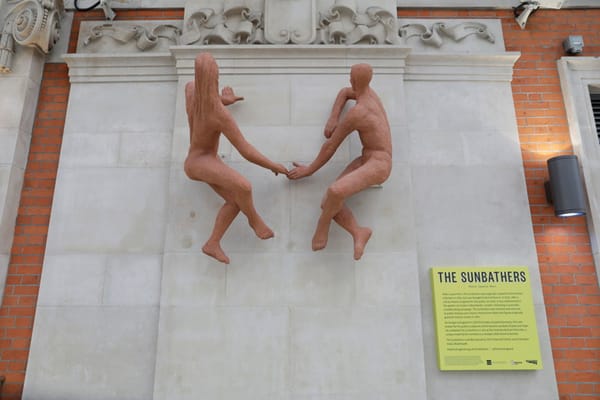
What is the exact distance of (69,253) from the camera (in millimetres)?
3918

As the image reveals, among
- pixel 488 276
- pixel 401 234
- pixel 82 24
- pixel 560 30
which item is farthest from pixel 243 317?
pixel 560 30

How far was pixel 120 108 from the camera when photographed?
14.2 ft

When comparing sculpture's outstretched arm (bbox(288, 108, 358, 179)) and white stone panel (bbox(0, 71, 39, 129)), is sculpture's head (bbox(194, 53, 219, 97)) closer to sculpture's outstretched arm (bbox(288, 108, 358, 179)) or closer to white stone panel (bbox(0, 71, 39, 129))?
sculpture's outstretched arm (bbox(288, 108, 358, 179))

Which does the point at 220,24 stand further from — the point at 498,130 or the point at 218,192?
the point at 498,130

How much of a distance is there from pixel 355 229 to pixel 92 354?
2.43 m

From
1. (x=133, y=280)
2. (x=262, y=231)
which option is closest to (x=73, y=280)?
(x=133, y=280)

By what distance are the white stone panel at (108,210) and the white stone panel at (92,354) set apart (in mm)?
570

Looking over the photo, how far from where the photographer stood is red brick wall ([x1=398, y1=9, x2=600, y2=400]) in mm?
3730

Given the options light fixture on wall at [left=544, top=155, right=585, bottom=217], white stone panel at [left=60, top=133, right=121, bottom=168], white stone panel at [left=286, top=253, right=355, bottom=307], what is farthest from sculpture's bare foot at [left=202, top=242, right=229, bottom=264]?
light fixture on wall at [left=544, top=155, right=585, bottom=217]

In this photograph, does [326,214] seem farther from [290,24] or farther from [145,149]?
[290,24]

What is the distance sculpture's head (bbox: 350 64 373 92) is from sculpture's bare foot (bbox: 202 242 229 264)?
176cm

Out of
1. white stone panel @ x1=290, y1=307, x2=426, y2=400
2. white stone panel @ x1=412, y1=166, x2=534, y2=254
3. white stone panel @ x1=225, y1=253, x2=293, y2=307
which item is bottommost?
white stone panel @ x1=290, y1=307, x2=426, y2=400

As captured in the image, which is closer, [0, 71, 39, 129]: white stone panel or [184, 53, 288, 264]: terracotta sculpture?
[184, 53, 288, 264]: terracotta sculpture

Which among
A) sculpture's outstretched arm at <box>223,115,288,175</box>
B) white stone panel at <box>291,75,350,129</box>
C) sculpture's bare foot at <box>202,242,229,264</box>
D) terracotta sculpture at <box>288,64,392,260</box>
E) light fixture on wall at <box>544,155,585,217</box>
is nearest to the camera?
sculpture's outstretched arm at <box>223,115,288,175</box>
